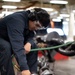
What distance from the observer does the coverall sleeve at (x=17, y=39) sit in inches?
82.9

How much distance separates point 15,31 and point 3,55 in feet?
1.09

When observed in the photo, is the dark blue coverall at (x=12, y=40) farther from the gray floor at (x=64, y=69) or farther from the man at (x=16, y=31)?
the gray floor at (x=64, y=69)

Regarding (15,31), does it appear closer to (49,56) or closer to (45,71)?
(45,71)

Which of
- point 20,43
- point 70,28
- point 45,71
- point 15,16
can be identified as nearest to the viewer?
point 20,43

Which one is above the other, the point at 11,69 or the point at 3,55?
the point at 3,55

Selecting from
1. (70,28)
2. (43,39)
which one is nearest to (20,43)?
(43,39)

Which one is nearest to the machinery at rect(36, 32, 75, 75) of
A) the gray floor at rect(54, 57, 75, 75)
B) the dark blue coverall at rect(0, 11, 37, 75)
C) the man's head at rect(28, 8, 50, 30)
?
the gray floor at rect(54, 57, 75, 75)

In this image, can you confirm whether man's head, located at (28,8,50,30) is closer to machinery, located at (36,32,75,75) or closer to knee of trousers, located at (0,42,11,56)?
knee of trousers, located at (0,42,11,56)

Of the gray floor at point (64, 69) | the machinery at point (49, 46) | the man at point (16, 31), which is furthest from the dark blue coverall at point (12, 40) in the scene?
the gray floor at point (64, 69)

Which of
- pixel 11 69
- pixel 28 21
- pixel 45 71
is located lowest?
pixel 45 71

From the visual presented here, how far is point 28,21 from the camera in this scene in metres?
2.37

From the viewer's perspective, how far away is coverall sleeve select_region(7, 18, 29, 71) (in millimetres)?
2105

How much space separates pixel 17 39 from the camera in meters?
2.18

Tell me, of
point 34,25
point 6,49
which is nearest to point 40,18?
point 34,25
